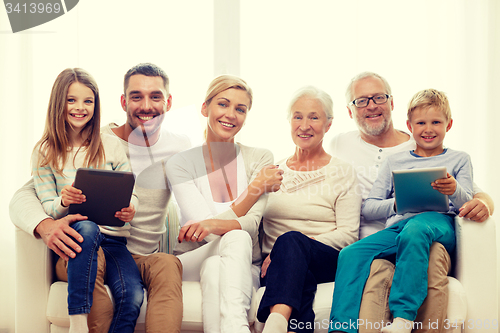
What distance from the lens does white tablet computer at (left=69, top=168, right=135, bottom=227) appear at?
4.87 ft

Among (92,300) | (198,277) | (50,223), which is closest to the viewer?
(92,300)

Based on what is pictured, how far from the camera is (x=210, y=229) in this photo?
1650 mm

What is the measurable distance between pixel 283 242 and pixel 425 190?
0.59m

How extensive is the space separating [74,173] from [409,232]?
128cm

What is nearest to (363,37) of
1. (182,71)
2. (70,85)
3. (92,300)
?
(182,71)

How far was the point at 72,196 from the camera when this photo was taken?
58.3 inches

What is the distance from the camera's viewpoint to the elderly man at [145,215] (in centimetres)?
142

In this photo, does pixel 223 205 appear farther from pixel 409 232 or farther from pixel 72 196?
pixel 409 232

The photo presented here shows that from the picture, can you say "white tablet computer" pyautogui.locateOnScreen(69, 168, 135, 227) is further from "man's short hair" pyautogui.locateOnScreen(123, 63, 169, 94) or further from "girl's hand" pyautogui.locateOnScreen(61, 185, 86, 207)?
"man's short hair" pyautogui.locateOnScreen(123, 63, 169, 94)

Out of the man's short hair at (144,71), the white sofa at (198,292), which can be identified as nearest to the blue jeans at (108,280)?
the white sofa at (198,292)

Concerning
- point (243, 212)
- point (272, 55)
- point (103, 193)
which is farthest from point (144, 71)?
point (272, 55)

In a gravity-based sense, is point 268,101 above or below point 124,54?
below

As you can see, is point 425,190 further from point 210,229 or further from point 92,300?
point 92,300

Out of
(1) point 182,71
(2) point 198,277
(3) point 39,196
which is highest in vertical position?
(1) point 182,71
